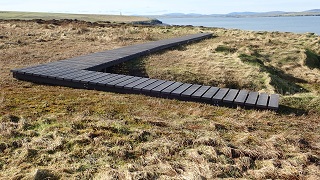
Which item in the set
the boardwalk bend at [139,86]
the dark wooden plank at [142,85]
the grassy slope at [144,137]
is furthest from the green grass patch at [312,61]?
the dark wooden plank at [142,85]

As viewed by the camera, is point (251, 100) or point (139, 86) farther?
point (139, 86)

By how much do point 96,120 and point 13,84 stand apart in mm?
5030

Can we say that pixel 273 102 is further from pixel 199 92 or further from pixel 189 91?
pixel 189 91

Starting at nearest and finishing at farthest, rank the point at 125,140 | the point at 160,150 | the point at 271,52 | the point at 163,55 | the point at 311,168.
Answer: the point at 311,168, the point at 160,150, the point at 125,140, the point at 163,55, the point at 271,52

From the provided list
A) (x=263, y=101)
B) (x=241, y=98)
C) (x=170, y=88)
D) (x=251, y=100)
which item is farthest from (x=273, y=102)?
(x=170, y=88)

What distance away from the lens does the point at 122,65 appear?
1514 centimetres

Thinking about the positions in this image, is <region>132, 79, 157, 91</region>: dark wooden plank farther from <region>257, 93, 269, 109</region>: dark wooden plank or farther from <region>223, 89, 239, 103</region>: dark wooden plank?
<region>257, 93, 269, 109</region>: dark wooden plank

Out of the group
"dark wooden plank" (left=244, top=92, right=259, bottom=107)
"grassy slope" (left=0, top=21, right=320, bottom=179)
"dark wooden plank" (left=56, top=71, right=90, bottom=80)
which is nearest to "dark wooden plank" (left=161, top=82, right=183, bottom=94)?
"grassy slope" (left=0, top=21, right=320, bottom=179)

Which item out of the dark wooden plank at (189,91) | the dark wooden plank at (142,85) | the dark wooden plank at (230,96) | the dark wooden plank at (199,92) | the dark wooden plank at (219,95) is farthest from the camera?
the dark wooden plank at (142,85)

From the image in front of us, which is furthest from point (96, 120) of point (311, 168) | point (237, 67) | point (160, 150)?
point (237, 67)

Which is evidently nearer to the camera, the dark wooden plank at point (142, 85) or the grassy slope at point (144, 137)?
the grassy slope at point (144, 137)

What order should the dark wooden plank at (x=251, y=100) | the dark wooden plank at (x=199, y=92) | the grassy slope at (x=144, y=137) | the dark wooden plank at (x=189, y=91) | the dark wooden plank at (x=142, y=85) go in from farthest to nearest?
1. the dark wooden plank at (x=142, y=85)
2. the dark wooden plank at (x=189, y=91)
3. the dark wooden plank at (x=199, y=92)
4. the dark wooden plank at (x=251, y=100)
5. the grassy slope at (x=144, y=137)

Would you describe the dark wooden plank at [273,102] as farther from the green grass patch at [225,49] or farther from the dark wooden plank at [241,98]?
the green grass patch at [225,49]

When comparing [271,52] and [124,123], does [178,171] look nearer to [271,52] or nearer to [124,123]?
[124,123]
